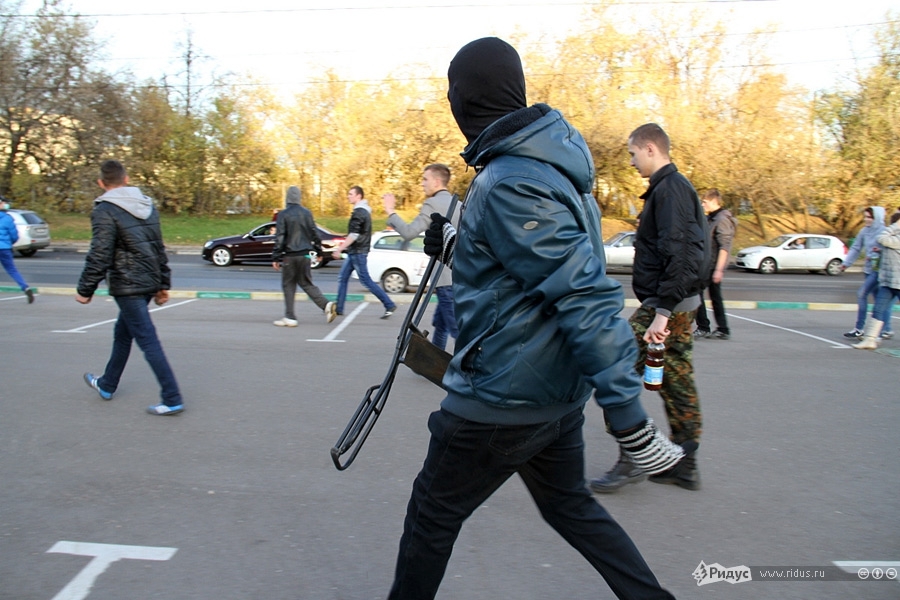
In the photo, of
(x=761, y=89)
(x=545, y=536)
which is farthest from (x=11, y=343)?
(x=761, y=89)

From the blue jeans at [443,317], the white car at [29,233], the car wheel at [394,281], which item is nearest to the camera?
the blue jeans at [443,317]

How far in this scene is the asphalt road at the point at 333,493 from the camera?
3031 millimetres

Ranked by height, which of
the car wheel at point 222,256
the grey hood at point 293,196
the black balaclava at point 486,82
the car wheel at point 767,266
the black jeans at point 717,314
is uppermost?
the black balaclava at point 486,82

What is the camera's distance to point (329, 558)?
3191mm

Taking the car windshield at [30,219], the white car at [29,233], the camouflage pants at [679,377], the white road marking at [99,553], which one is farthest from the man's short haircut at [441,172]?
the car windshield at [30,219]

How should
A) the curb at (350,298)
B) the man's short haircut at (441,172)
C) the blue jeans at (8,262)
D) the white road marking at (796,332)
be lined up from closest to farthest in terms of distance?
the man's short haircut at (441,172), the white road marking at (796,332), the blue jeans at (8,262), the curb at (350,298)

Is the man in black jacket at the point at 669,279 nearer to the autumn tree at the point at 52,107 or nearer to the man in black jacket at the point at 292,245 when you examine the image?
the man in black jacket at the point at 292,245

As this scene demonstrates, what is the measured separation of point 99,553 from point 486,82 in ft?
8.74

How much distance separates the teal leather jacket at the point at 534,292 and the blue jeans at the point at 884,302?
7287mm

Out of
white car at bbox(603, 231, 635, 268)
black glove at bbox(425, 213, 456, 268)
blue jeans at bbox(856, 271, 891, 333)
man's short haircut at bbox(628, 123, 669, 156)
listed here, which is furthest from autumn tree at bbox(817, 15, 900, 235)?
black glove at bbox(425, 213, 456, 268)

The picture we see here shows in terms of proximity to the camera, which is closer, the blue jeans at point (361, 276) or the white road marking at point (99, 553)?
the white road marking at point (99, 553)

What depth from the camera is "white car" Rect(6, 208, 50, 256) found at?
2130 cm

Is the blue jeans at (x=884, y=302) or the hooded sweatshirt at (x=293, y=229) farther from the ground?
the hooded sweatshirt at (x=293, y=229)

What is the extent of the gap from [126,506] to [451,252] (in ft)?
7.98
